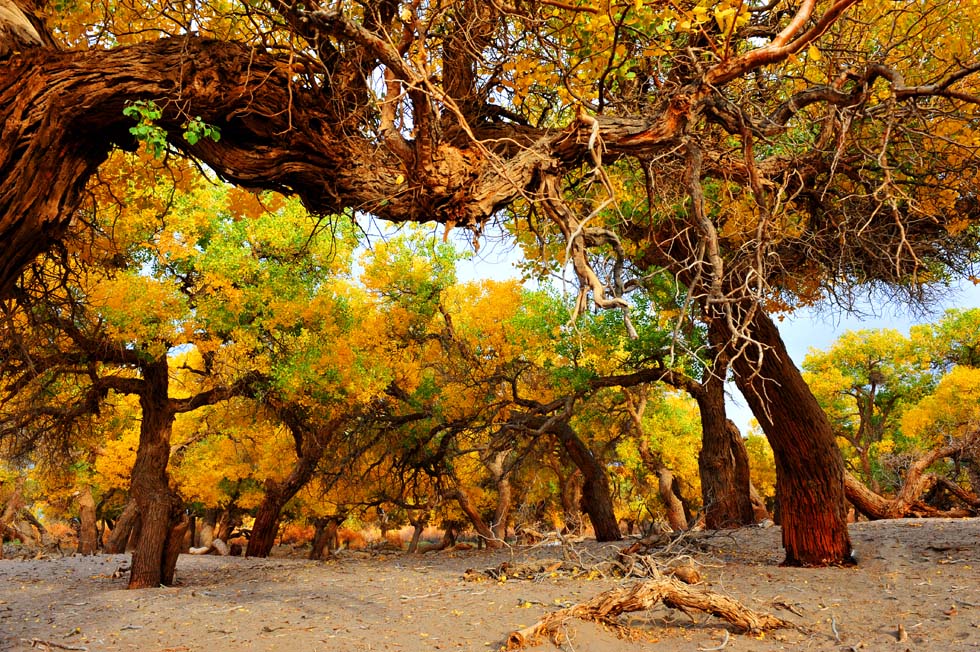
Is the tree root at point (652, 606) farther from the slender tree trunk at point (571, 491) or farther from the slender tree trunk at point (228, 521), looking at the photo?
the slender tree trunk at point (228, 521)

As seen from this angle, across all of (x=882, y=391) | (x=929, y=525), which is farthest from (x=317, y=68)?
(x=882, y=391)

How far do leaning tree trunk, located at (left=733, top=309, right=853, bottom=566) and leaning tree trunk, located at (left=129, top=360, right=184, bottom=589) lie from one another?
25.8ft

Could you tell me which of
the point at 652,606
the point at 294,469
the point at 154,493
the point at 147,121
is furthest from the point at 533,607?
the point at 294,469

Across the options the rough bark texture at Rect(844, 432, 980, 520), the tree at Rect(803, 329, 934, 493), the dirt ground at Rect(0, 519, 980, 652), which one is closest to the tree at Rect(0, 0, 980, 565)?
the dirt ground at Rect(0, 519, 980, 652)

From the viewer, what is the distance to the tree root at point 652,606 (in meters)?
4.61

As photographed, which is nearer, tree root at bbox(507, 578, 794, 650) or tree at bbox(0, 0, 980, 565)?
tree at bbox(0, 0, 980, 565)

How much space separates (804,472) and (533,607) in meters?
3.27

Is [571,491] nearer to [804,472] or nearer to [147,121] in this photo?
[804,472]

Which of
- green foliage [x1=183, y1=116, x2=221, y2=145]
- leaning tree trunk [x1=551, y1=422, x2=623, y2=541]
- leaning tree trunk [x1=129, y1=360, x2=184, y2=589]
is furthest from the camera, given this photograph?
leaning tree trunk [x1=551, y1=422, x2=623, y2=541]

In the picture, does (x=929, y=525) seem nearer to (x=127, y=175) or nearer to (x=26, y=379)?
(x=127, y=175)

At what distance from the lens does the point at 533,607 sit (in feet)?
19.5

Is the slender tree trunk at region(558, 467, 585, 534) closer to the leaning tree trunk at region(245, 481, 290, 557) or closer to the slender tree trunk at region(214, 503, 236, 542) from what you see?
the leaning tree trunk at region(245, 481, 290, 557)

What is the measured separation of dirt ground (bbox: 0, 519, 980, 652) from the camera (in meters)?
4.67

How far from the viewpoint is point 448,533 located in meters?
29.5
